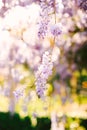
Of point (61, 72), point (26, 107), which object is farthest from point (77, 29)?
point (26, 107)

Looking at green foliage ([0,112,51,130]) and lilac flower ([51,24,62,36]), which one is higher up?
lilac flower ([51,24,62,36])

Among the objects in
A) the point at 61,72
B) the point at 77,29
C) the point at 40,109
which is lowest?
the point at 40,109

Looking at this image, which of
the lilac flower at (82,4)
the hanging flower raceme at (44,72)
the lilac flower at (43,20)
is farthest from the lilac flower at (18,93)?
the lilac flower at (82,4)

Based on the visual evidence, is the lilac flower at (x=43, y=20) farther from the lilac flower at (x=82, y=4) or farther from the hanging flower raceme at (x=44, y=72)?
Result: the lilac flower at (x=82, y=4)

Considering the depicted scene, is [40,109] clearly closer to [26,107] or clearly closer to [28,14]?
[26,107]

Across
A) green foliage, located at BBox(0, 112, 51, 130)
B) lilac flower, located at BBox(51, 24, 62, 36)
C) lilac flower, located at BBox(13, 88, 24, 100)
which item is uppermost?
lilac flower, located at BBox(51, 24, 62, 36)

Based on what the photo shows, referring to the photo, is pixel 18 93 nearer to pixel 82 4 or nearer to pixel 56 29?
pixel 56 29

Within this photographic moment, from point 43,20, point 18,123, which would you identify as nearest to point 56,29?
point 43,20

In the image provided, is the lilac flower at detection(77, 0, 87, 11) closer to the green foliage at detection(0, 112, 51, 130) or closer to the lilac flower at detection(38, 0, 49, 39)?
the lilac flower at detection(38, 0, 49, 39)

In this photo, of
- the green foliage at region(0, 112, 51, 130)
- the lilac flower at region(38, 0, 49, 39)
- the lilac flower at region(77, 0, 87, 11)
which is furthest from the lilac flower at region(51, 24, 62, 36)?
the green foliage at region(0, 112, 51, 130)
